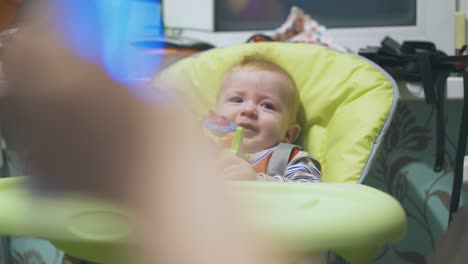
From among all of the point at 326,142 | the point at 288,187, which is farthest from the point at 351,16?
the point at 288,187

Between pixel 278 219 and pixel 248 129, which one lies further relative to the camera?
pixel 248 129

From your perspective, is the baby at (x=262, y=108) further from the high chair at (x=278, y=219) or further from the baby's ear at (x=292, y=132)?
the high chair at (x=278, y=219)

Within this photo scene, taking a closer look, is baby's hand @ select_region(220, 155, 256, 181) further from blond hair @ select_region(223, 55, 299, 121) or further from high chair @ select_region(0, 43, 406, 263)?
blond hair @ select_region(223, 55, 299, 121)

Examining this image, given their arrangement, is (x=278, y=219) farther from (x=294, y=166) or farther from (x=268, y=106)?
(x=268, y=106)

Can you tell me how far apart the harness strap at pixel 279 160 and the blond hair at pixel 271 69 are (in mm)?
101

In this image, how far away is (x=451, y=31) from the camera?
4.57ft

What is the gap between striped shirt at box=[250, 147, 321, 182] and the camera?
2.99 ft

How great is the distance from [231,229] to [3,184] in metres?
0.30

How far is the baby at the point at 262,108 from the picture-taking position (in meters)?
1.02

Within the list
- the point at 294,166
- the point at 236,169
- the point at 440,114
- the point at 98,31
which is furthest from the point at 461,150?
the point at 98,31

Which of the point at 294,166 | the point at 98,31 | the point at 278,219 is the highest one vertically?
the point at 98,31

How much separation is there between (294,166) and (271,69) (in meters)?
0.24

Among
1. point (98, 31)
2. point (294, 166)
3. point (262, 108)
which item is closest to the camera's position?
point (98, 31)

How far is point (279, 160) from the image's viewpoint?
985 mm
